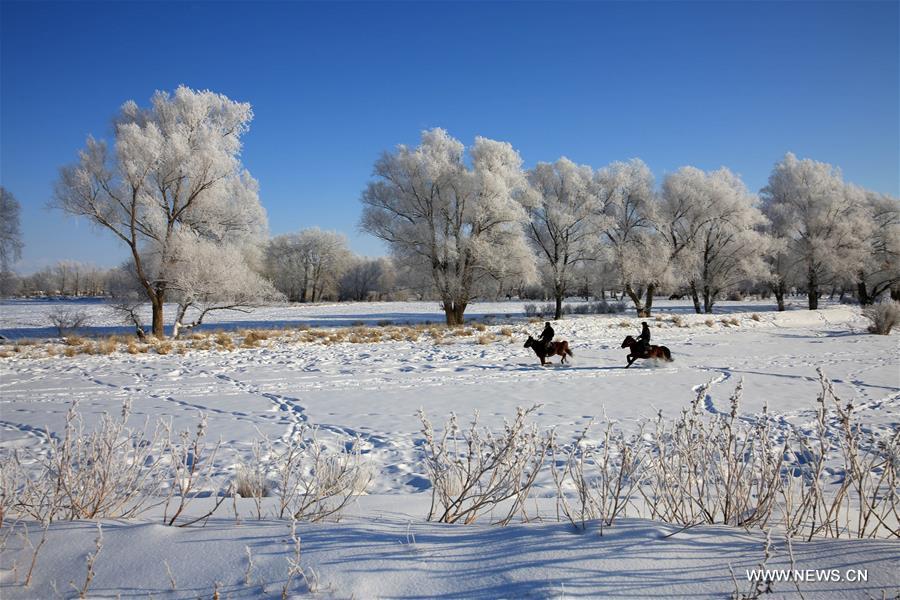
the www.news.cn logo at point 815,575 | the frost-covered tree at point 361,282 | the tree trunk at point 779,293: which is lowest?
the www.news.cn logo at point 815,575

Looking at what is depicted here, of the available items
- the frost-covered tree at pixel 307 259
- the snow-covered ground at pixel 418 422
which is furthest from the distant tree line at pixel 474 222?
the frost-covered tree at pixel 307 259

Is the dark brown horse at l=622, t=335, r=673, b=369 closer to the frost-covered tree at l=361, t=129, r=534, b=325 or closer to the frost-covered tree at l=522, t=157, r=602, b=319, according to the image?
the frost-covered tree at l=361, t=129, r=534, b=325

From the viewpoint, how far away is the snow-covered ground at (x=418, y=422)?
6.97 feet

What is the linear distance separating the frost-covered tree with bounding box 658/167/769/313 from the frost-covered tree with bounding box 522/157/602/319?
19.0 feet

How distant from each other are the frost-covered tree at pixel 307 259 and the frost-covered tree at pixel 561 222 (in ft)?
177

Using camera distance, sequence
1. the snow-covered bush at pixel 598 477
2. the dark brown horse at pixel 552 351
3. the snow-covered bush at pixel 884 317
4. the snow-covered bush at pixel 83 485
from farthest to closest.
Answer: the snow-covered bush at pixel 884 317
the dark brown horse at pixel 552 351
the snow-covered bush at pixel 83 485
the snow-covered bush at pixel 598 477

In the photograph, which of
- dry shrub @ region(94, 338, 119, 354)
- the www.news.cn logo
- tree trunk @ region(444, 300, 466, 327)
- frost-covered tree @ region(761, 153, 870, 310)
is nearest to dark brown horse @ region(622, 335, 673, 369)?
the www.news.cn logo

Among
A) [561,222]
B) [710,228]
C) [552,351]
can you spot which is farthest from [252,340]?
[710,228]

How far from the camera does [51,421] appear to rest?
688 cm

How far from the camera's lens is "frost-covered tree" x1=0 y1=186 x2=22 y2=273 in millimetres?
18500

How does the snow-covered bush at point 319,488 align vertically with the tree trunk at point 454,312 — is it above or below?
below

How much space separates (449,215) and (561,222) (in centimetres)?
722

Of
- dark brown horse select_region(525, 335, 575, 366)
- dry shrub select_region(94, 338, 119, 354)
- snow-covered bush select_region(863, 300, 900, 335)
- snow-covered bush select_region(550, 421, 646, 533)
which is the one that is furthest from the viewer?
snow-covered bush select_region(863, 300, 900, 335)

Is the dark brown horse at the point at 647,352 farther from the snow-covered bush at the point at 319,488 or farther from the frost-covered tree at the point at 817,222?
the frost-covered tree at the point at 817,222
